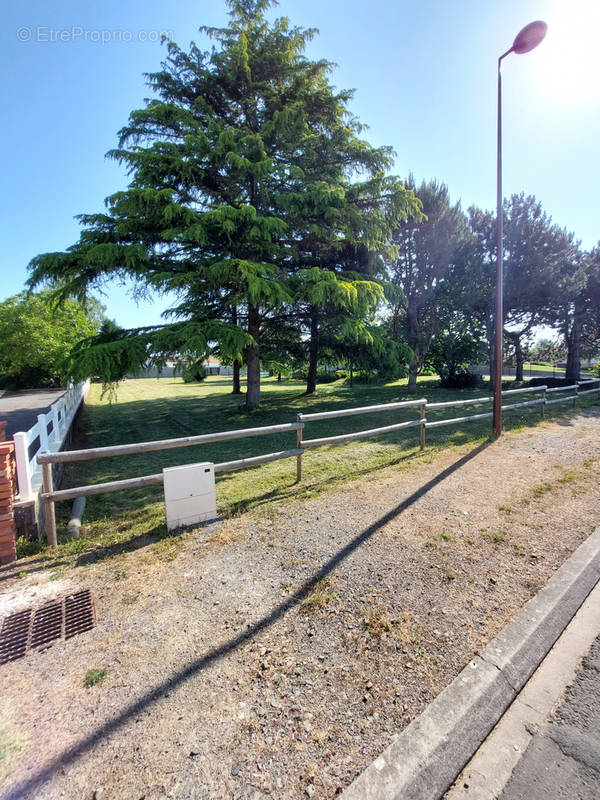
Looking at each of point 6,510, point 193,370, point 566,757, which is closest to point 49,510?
point 6,510

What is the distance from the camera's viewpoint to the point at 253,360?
1304 cm

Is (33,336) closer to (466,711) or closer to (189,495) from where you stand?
(189,495)

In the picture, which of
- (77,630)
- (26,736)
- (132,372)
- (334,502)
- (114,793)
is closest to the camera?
(114,793)

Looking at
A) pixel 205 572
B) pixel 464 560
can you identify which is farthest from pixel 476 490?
pixel 205 572

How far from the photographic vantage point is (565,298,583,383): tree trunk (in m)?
21.2

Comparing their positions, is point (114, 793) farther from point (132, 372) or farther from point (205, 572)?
point (132, 372)

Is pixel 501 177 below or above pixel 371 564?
above

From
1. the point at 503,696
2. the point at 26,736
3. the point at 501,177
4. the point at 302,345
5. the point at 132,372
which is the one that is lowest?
the point at 503,696

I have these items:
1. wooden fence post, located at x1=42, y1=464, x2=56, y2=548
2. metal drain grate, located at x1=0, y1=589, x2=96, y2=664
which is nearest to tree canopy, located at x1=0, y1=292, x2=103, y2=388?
wooden fence post, located at x1=42, y1=464, x2=56, y2=548

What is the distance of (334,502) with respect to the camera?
15.2ft

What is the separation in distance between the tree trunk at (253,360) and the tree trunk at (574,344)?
20.1 m

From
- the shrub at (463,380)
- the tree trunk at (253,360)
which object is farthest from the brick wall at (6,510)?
the shrub at (463,380)

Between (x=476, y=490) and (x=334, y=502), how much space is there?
81.2 inches

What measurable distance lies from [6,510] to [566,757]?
436 cm
